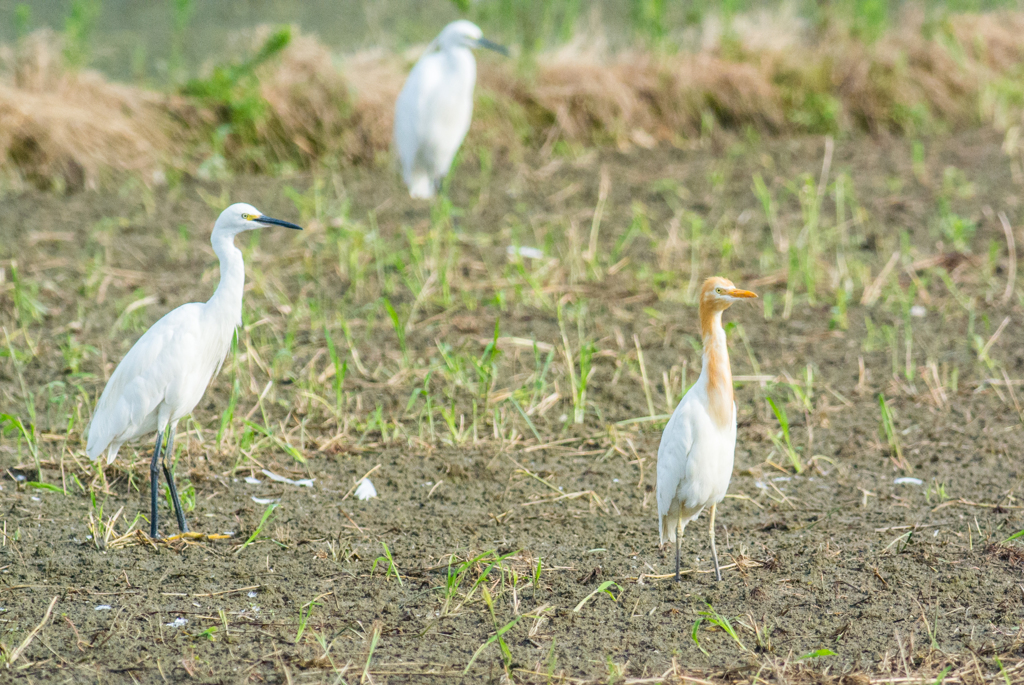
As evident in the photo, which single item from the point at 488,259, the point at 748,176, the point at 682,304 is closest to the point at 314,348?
the point at 488,259

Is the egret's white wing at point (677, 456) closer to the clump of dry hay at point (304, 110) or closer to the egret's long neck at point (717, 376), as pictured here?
the egret's long neck at point (717, 376)

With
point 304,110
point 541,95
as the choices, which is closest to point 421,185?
point 304,110

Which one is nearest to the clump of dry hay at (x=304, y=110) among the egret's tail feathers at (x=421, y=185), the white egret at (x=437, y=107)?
the white egret at (x=437, y=107)

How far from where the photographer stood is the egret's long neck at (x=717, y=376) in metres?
3.16

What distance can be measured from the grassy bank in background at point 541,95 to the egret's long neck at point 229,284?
383 centimetres

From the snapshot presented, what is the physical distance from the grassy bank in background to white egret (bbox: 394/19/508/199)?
872 mm

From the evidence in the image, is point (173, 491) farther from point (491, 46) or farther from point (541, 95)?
point (541, 95)

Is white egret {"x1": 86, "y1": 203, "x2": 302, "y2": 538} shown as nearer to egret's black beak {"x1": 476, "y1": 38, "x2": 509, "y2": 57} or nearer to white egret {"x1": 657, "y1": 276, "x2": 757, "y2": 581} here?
white egret {"x1": 657, "y1": 276, "x2": 757, "y2": 581}

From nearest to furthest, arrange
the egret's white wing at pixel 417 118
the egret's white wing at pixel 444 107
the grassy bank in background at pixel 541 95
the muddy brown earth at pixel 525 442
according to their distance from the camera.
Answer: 1. the muddy brown earth at pixel 525 442
2. the egret's white wing at pixel 444 107
3. the egret's white wing at pixel 417 118
4. the grassy bank in background at pixel 541 95

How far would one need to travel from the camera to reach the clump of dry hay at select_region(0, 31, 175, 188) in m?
6.95

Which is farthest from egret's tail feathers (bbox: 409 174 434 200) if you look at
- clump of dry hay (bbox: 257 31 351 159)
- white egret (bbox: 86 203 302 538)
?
white egret (bbox: 86 203 302 538)

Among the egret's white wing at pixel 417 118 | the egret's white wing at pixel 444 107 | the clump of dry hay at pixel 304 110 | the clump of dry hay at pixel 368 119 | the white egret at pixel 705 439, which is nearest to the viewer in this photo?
the white egret at pixel 705 439

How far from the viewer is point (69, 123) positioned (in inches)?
276

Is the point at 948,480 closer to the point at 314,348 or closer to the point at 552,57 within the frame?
the point at 314,348
